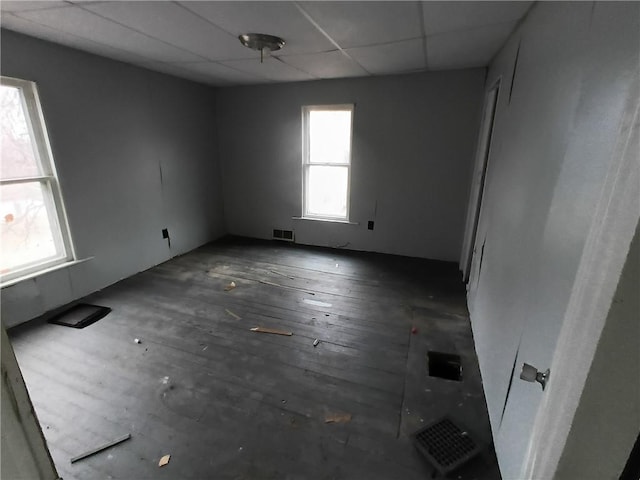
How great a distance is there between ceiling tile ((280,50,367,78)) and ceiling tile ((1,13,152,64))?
157cm

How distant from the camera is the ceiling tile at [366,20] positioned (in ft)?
6.19

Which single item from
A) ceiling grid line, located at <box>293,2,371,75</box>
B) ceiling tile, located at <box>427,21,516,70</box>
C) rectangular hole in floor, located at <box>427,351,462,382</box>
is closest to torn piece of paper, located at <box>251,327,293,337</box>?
rectangular hole in floor, located at <box>427,351,462,382</box>

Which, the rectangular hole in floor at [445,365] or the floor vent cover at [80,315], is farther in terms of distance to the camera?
the floor vent cover at [80,315]

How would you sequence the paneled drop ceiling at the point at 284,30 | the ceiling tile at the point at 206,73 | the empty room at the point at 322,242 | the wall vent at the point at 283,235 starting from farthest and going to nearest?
1. the wall vent at the point at 283,235
2. the ceiling tile at the point at 206,73
3. the paneled drop ceiling at the point at 284,30
4. the empty room at the point at 322,242

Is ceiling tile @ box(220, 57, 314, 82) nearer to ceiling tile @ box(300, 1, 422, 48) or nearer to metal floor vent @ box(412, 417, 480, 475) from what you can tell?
ceiling tile @ box(300, 1, 422, 48)

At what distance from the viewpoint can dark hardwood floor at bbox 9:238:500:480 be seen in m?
1.60

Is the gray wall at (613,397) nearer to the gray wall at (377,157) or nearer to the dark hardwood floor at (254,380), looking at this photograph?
the dark hardwood floor at (254,380)

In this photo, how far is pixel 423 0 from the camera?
181 cm

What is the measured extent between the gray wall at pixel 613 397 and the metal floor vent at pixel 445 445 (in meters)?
1.22

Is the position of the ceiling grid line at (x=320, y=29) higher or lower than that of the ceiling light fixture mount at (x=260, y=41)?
higher

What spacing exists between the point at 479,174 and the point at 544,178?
2181mm

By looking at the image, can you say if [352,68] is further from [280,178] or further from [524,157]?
[524,157]

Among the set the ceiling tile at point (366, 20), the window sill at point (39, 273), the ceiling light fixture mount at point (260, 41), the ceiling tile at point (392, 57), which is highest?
the ceiling tile at point (392, 57)

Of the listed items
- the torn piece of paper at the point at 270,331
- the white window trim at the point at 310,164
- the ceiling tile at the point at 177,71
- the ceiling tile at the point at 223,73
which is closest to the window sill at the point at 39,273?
the torn piece of paper at the point at 270,331
